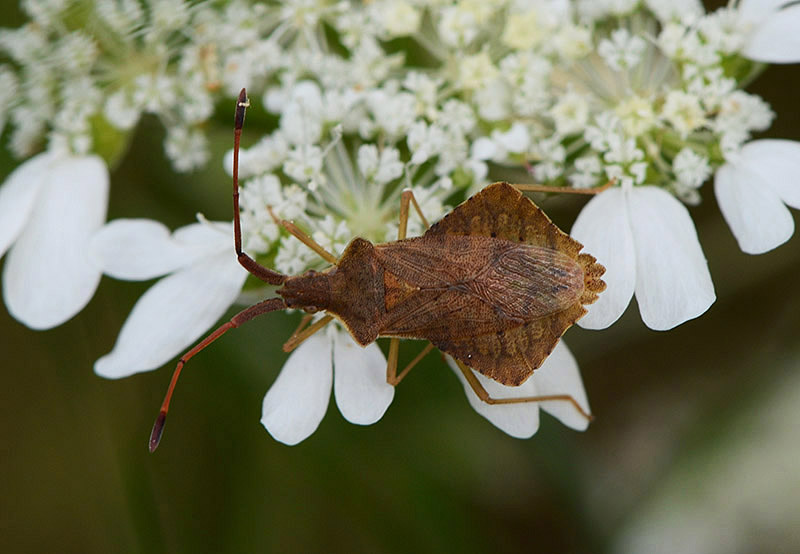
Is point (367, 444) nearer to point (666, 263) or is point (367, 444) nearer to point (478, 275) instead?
point (478, 275)

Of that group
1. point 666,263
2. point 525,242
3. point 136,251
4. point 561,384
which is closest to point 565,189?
point 525,242

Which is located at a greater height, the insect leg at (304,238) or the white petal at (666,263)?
the insect leg at (304,238)

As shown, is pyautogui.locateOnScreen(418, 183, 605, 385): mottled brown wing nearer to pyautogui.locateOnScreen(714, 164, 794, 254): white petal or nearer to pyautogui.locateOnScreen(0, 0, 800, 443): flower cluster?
pyautogui.locateOnScreen(0, 0, 800, 443): flower cluster

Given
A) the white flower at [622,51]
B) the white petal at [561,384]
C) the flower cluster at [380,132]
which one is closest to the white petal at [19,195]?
the flower cluster at [380,132]

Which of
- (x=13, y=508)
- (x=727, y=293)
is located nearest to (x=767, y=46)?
(x=727, y=293)

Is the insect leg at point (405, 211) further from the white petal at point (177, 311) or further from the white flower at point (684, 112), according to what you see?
the white flower at point (684, 112)

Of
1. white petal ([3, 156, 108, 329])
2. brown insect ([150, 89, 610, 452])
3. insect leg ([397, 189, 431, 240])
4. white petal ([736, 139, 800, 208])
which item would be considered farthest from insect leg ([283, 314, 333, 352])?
white petal ([736, 139, 800, 208])
